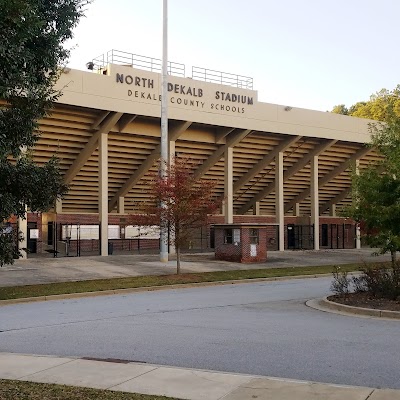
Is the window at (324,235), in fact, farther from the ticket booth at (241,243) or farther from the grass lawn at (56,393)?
the grass lawn at (56,393)

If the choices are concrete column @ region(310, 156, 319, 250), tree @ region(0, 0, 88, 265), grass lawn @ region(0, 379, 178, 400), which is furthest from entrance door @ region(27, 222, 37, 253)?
grass lawn @ region(0, 379, 178, 400)

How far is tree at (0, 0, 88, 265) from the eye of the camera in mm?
6492

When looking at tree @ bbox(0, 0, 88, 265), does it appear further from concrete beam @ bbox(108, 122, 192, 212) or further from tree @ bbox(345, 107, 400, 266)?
concrete beam @ bbox(108, 122, 192, 212)

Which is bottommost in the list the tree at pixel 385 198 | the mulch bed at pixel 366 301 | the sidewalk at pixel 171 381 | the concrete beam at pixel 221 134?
the sidewalk at pixel 171 381

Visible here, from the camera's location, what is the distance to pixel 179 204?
75.8 ft

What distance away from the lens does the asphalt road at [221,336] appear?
8016 millimetres

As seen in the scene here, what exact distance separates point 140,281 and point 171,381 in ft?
45.5

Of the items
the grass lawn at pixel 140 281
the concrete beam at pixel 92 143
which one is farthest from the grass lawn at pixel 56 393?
the concrete beam at pixel 92 143

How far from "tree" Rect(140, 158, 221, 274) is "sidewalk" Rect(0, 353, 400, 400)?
49.1 ft

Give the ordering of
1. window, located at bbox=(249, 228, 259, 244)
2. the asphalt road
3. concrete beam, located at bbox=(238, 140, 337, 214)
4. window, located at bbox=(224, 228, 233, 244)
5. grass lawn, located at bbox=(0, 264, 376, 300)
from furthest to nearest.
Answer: concrete beam, located at bbox=(238, 140, 337, 214) < window, located at bbox=(224, 228, 233, 244) < window, located at bbox=(249, 228, 259, 244) < grass lawn, located at bbox=(0, 264, 376, 300) < the asphalt road

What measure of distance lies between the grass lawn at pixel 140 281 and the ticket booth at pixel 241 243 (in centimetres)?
406

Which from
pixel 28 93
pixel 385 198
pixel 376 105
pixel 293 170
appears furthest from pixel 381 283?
pixel 376 105

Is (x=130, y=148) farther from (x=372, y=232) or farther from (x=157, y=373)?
(x=157, y=373)

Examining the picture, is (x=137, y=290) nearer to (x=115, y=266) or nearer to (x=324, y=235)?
(x=115, y=266)
